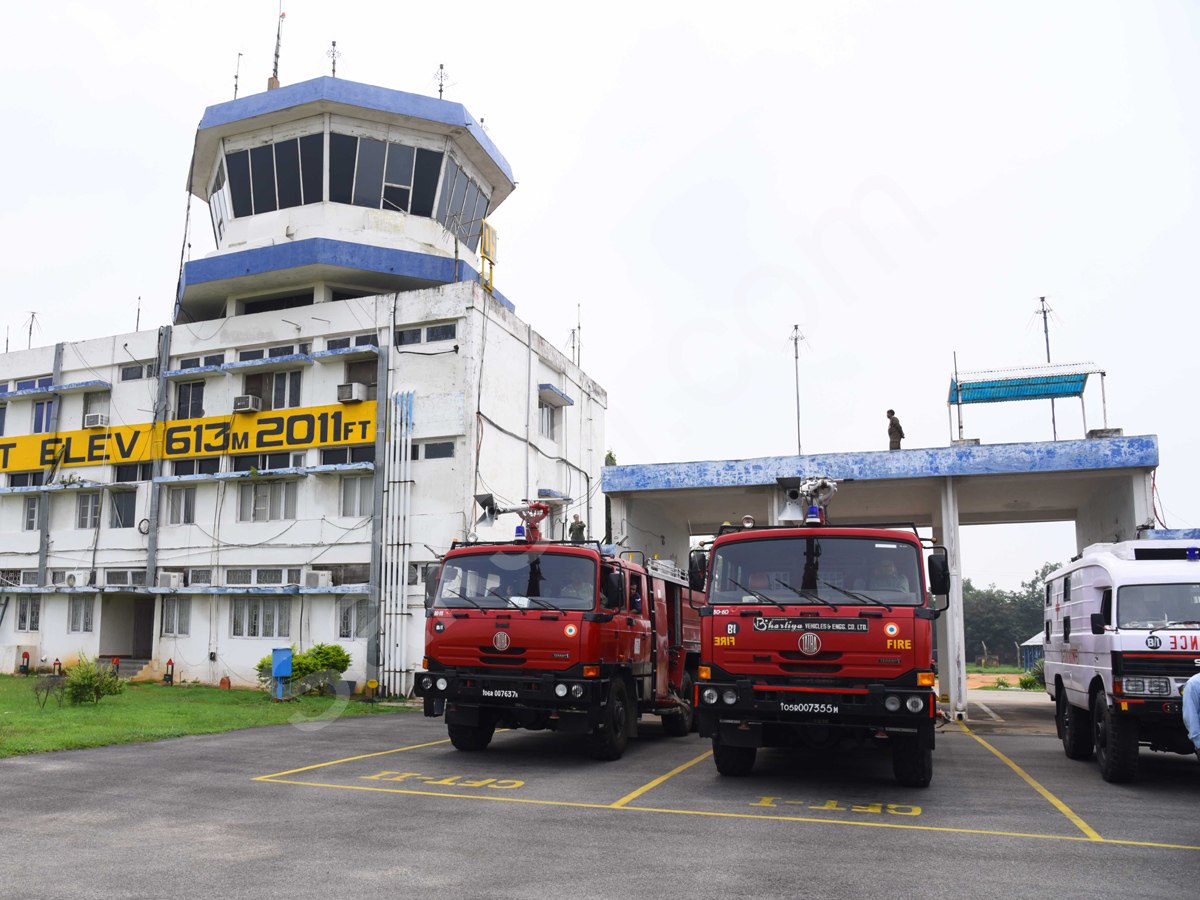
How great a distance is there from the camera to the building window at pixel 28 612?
1209 inches

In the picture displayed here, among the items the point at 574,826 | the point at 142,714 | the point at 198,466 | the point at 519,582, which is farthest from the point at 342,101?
the point at 574,826

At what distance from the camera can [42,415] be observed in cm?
3197

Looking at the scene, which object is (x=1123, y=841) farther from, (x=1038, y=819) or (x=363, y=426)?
(x=363, y=426)

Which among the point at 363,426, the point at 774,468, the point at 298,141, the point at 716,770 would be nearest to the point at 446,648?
the point at 716,770

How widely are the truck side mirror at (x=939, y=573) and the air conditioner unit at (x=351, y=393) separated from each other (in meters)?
19.0

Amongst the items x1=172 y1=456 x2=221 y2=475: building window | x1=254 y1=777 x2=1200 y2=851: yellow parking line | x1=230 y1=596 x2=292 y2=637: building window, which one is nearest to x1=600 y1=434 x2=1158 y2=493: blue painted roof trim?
x1=230 y1=596 x2=292 y2=637: building window

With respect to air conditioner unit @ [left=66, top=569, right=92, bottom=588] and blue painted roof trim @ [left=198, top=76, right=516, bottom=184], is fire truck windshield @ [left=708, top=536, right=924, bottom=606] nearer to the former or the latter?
blue painted roof trim @ [left=198, top=76, right=516, bottom=184]

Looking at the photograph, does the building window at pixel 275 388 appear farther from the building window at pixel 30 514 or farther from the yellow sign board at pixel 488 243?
the building window at pixel 30 514

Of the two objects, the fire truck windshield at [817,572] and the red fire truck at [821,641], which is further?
the fire truck windshield at [817,572]

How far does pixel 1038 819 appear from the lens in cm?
910

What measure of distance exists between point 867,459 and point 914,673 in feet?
39.8

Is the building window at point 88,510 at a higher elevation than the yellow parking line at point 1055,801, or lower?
higher

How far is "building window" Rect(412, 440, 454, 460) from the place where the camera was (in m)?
25.2

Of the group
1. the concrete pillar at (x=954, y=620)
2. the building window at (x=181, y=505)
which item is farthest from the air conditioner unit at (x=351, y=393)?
the concrete pillar at (x=954, y=620)
